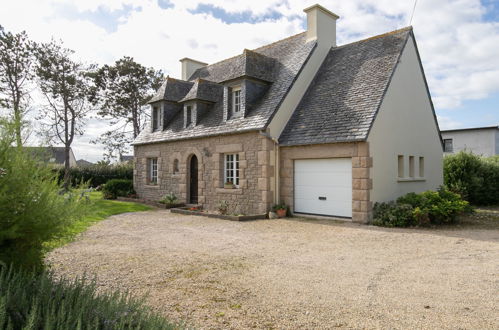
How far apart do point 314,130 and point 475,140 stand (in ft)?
67.8

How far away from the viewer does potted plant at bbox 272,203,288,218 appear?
12.2 meters

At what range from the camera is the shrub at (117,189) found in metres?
19.6

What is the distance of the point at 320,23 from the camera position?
14547 millimetres

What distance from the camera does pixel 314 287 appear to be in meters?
4.82

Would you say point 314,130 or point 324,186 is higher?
point 314,130

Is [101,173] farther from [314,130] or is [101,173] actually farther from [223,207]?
[314,130]

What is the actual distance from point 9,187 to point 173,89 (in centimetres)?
1560

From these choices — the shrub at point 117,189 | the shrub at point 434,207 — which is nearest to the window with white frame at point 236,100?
the shrub at point 434,207

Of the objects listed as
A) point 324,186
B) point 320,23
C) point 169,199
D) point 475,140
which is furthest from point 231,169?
point 475,140

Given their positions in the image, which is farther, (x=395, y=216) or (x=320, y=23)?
(x=320, y=23)

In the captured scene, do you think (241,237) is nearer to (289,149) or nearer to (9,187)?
(289,149)

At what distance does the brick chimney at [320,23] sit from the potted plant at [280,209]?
7.09 m

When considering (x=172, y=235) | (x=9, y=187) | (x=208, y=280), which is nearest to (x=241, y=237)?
(x=172, y=235)

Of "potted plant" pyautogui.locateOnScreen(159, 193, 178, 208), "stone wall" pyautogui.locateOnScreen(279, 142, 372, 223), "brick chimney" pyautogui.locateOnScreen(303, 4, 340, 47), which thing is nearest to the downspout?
"stone wall" pyautogui.locateOnScreen(279, 142, 372, 223)
